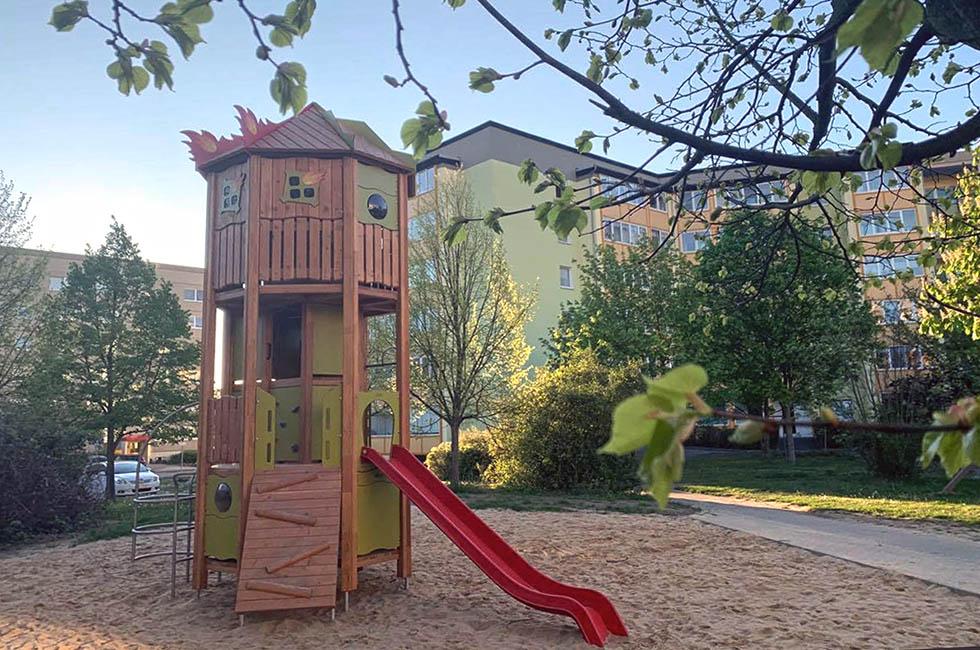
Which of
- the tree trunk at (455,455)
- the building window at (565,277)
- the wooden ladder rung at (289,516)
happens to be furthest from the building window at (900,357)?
the building window at (565,277)

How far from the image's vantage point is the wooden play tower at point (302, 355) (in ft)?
23.5

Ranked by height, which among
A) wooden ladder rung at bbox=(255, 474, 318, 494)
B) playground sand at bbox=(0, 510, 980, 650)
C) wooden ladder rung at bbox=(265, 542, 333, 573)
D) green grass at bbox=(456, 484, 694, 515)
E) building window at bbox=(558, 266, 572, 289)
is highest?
building window at bbox=(558, 266, 572, 289)

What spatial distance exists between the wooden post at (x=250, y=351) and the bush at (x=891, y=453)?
49.4 feet

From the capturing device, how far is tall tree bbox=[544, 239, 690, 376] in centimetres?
2748

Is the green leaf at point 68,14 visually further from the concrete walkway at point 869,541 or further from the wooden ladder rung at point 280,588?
the concrete walkway at point 869,541

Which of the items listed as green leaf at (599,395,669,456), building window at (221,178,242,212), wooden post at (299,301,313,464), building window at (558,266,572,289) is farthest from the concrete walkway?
building window at (558,266,572,289)

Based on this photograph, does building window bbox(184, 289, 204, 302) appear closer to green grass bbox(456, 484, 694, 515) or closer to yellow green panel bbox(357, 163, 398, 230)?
green grass bbox(456, 484, 694, 515)

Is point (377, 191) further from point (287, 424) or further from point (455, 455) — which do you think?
point (455, 455)

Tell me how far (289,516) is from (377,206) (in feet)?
11.9

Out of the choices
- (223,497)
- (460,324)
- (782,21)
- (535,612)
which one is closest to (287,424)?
(223,497)

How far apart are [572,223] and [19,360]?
21.2 meters

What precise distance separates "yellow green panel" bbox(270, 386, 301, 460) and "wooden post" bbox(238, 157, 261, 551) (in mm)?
978

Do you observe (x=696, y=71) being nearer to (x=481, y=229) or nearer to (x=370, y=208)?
(x=370, y=208)

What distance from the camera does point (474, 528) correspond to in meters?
7.66
